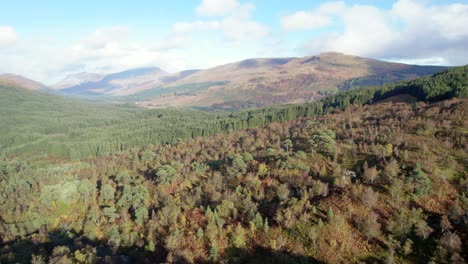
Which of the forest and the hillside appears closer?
the hillside

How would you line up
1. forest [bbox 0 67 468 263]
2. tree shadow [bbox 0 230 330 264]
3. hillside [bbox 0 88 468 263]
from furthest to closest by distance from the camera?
forest [bbox 0 67 468 263] → hillside [bbox 0 88 468 263] → tree shadow [bbox 0 230 330 264]

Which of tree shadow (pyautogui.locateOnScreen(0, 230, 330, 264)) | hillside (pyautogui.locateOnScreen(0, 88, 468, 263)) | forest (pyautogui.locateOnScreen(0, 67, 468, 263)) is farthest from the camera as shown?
forest (pyautogui.locateOnScreen(0, 67, 468, 263))

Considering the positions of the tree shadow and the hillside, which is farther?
the hillside

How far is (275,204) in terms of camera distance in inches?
2704

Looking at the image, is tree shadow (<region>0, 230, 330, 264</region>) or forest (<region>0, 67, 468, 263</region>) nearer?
tree shadow (<region>0, 230, 330, 264</region>)

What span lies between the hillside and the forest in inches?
11.6

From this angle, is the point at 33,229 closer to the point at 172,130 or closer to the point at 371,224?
the point at 371,224

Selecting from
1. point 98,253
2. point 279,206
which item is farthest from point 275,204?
point 98,253

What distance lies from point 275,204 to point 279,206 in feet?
8.24

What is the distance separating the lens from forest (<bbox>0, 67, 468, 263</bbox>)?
53031 millimetres

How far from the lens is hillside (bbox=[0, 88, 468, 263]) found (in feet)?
174

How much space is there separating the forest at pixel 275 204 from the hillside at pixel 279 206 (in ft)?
0.96

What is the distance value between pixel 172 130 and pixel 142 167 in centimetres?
8034

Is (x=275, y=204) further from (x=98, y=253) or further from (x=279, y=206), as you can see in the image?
(x=98, y=253)
